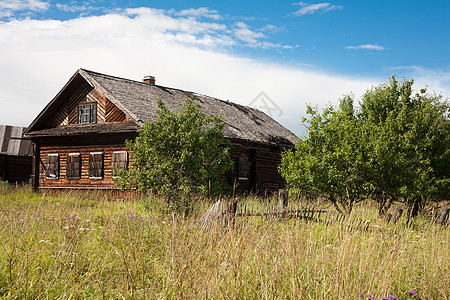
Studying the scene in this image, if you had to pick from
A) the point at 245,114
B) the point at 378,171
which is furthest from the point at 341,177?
the point at 245,114

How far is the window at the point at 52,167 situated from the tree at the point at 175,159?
8285 millimetres

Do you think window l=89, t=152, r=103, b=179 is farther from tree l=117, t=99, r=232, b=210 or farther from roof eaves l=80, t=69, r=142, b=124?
tree l=117, t=99, r=232, b=210

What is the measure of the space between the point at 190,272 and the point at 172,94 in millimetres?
17899

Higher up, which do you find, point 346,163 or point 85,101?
point 85,101

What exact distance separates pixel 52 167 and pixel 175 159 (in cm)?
1030

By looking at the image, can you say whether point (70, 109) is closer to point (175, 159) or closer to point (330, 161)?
point (175, 159)

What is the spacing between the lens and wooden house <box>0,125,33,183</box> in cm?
2666

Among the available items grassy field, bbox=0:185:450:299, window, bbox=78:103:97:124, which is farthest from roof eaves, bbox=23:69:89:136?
grassy field, bbox=0:185:450:299

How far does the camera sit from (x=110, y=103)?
17672 mm

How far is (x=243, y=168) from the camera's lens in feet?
64.7

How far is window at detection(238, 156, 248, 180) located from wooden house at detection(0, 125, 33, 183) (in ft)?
51.6

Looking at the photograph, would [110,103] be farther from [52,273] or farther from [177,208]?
[52,273]

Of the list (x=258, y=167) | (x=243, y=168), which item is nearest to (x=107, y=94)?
(x=243, y=168)

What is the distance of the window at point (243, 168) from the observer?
19.5 m
